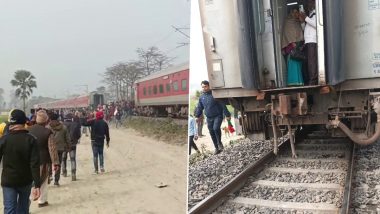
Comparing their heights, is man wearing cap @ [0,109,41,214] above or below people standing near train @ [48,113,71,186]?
below

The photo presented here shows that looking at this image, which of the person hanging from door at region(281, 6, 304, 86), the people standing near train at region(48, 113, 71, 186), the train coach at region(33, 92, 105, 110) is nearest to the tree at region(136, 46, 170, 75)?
the train coach at region(33, 92, 105, 110)

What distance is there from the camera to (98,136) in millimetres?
2324

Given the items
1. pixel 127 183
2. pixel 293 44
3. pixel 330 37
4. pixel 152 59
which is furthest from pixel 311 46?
pixel 127 183

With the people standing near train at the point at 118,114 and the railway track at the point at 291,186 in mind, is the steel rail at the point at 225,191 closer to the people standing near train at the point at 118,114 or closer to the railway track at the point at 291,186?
the railway track at the point at 291,186

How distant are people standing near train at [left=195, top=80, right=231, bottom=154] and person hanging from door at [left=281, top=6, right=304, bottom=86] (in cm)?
97

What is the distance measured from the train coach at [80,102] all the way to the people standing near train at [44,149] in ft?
0.26

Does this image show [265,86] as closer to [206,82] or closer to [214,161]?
[206,82]

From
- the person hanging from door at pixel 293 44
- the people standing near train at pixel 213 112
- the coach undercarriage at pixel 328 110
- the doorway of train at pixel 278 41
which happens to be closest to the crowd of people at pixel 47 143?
the doorway of train at pixel 278 41

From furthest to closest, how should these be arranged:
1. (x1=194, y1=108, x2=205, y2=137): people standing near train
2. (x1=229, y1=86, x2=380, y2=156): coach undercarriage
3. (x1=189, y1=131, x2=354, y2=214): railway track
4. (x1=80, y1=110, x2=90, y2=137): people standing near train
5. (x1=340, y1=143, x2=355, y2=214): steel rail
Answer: (x1=194, y1=108, x2=205, y2=137): people standing near train, (x1=229, y1=86, x2=380, y2=156): coach undercarriage, (x1=189, y1=131, x2=354, y2=214): railway track, (x1=340, y1=143, x2=355, y2=214): steel rail, (x1=80, y1=110, x2=90, y2=137): people standing near train

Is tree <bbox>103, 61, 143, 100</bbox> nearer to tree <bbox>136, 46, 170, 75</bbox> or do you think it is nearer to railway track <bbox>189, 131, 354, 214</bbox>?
tree <bbox>136, 46, 170, 75</bbox>

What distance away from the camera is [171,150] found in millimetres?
2422

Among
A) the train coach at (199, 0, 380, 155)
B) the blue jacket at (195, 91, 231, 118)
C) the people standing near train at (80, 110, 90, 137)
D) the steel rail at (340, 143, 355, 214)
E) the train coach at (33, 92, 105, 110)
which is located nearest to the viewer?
the train coach at (33, 92, 105, 110)

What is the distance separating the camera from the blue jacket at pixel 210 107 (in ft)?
16.4

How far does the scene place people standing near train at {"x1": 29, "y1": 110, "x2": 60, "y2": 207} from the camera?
227 centimetres
